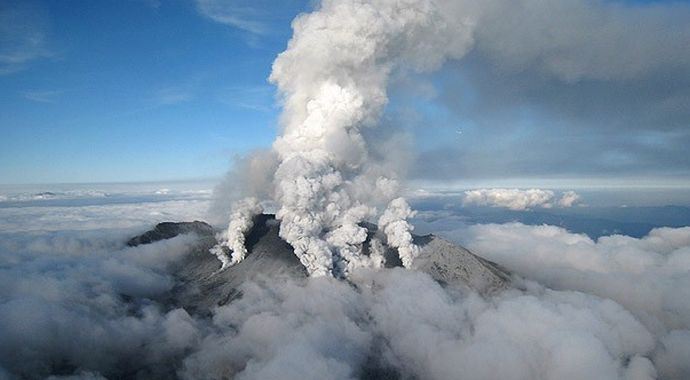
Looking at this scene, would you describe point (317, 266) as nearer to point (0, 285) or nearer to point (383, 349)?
point (383, 349)

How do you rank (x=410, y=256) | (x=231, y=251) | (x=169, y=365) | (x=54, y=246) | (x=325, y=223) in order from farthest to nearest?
1. (x=54, y=246)
2. (x=231, y=251)
3. (x=410, y=256)
4. (x=325, y=223)
5. (x=169, y=365)

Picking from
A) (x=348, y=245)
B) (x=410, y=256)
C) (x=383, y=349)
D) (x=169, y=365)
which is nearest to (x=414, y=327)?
(x=383, y=349)

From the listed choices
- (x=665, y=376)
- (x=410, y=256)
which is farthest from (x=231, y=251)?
(x=665, y=376)

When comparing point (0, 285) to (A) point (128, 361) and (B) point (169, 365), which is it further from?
(B) point (169, 365)

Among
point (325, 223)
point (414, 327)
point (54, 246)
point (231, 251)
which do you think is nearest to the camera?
point (325, 223)

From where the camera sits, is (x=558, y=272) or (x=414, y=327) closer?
(x=414, y=327)

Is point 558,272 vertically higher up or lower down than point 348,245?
lower down

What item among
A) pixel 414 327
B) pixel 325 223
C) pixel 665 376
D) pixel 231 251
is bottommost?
pixel 665 376
